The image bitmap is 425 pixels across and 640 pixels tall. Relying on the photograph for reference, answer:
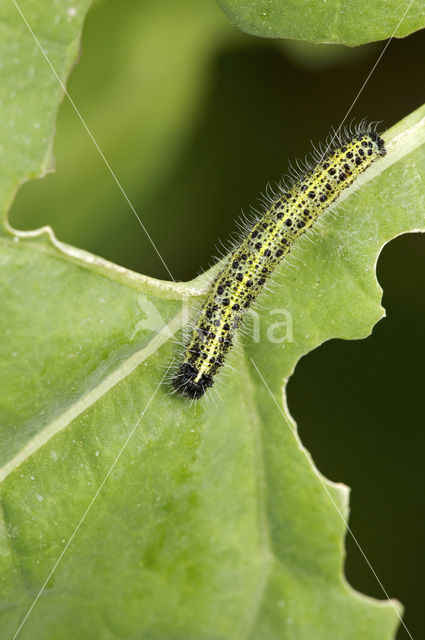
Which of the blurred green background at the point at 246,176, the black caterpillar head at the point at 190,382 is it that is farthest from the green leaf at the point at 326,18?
the black caterpillar head at the point at 190,382

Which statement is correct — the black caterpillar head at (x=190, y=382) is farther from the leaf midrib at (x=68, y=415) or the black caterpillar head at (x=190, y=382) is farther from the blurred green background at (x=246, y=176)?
the blurred green background at (x=246, y=176)

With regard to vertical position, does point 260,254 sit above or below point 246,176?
below

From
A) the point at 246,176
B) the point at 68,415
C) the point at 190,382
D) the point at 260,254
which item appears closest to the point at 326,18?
the point at 246,176

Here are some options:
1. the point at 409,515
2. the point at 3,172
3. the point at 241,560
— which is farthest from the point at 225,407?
the point at 3,172

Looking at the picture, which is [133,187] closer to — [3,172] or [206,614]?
[3,172]

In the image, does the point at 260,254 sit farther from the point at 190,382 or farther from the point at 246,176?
the point at 190,382

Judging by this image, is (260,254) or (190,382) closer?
(190,382)
